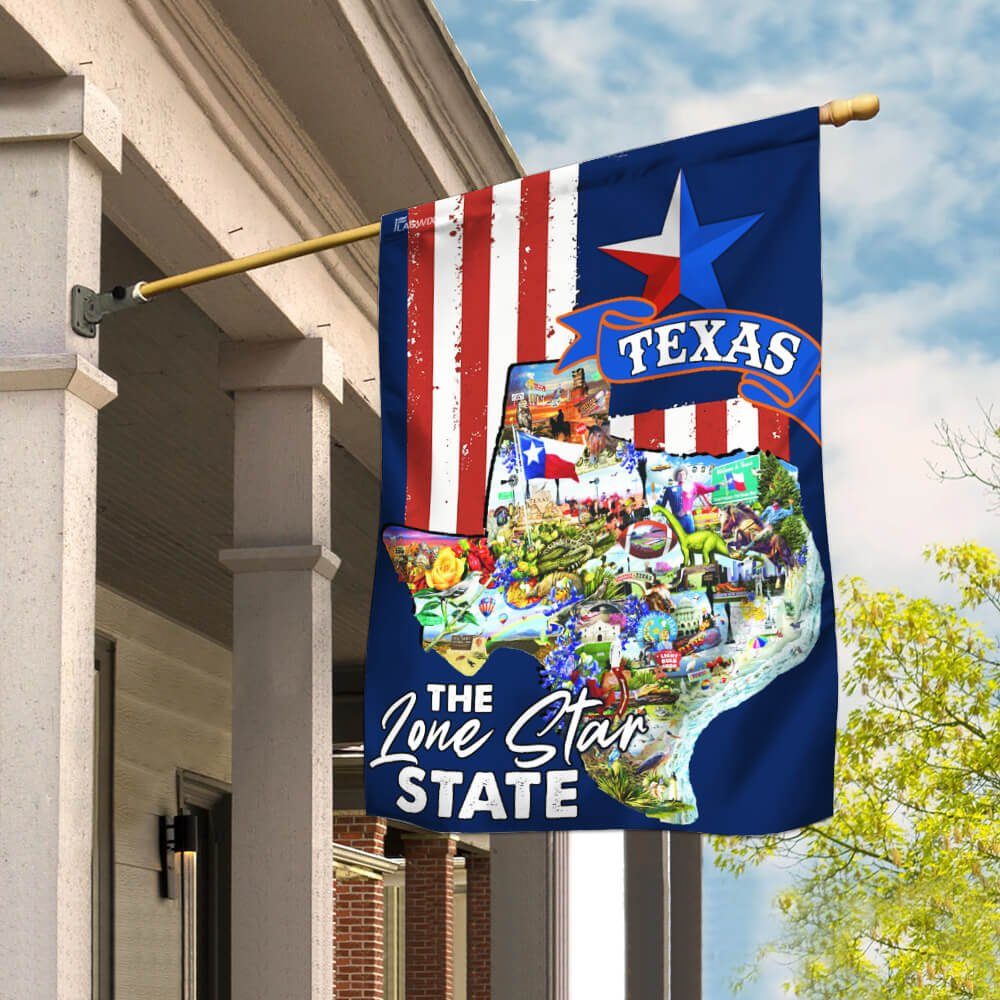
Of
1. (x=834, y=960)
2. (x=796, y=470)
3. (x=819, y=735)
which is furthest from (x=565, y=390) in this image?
(x=834, y=960)

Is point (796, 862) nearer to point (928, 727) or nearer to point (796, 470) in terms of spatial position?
point (928, 727)

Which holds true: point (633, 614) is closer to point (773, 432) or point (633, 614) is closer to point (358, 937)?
point (773, 432)

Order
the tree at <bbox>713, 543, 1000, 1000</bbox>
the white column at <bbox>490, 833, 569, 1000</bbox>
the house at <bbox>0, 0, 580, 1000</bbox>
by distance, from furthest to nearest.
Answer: the tree at <bbox>713, 543, 1000, 1000</bbox>, the white column at <bbox>490, 833, 569, 1000</bbox>, the house at <bbox>0, 0, 580, 1000</bbox>

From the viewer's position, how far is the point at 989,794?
19.8 m

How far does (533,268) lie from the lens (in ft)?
17.4

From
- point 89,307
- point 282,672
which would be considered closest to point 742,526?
point 89,307

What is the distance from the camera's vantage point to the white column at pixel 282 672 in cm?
669

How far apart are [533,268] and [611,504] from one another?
2.40ft

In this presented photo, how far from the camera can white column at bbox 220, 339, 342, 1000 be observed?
21.9ft

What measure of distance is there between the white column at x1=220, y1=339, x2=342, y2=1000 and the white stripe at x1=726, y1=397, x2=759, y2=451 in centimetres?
222

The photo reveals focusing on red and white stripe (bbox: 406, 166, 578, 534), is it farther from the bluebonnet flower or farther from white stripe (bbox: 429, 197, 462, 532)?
the bluebonnet flower

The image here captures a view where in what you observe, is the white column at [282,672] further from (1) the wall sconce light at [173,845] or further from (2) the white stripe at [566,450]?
(1) the wall sconce light at [173,845]

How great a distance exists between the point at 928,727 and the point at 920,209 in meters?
118

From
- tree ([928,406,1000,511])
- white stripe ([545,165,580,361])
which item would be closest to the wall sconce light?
white stripe ([545,165,580,361])
